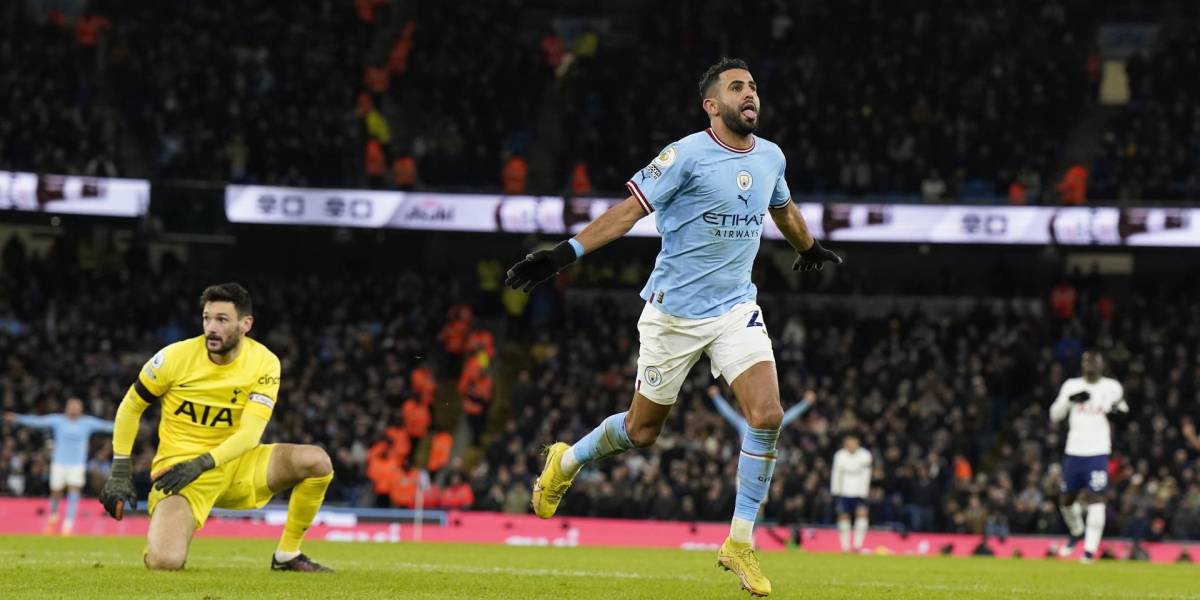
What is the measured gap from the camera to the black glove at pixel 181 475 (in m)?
10.0

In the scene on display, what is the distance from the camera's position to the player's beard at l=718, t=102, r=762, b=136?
9203 millimetres

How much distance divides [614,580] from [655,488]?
1516 cm

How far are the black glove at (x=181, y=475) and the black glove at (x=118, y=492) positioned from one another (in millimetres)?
190

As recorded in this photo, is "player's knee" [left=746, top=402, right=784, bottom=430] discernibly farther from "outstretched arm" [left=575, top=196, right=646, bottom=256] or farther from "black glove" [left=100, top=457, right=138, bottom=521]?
"black glove" [left=100, top=457, right=138, bottom=521]

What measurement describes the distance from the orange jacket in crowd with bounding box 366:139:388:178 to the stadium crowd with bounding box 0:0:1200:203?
8cm

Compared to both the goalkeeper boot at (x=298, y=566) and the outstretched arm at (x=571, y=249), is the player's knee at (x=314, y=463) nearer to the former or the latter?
the goalkeeper boot at (x=298, y=566)

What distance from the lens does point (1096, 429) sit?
18.0 m

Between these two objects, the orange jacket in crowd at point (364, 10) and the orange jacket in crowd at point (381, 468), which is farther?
the orange jacket in crowd at point (364, 10)

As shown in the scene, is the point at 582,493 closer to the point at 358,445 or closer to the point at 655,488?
the point at 655,488

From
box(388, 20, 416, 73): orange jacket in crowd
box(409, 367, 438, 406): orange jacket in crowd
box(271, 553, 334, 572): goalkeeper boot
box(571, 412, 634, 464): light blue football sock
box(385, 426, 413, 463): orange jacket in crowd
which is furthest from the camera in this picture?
box(388, 20, 416, 73): orange jacket in crowd

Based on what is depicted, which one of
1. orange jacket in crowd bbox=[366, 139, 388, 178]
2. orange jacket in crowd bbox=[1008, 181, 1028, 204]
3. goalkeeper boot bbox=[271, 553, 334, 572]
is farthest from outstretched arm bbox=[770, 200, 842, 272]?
orange jacket in crowd bbox=[366, 139, 388, 178]

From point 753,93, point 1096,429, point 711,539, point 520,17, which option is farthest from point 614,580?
point 520,17

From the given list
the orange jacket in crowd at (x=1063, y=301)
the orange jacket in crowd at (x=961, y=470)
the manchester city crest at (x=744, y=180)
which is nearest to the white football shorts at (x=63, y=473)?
the orange jacket in crowd at (x=961, y=470)

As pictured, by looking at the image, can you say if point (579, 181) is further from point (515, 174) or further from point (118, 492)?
point (118, 492)
